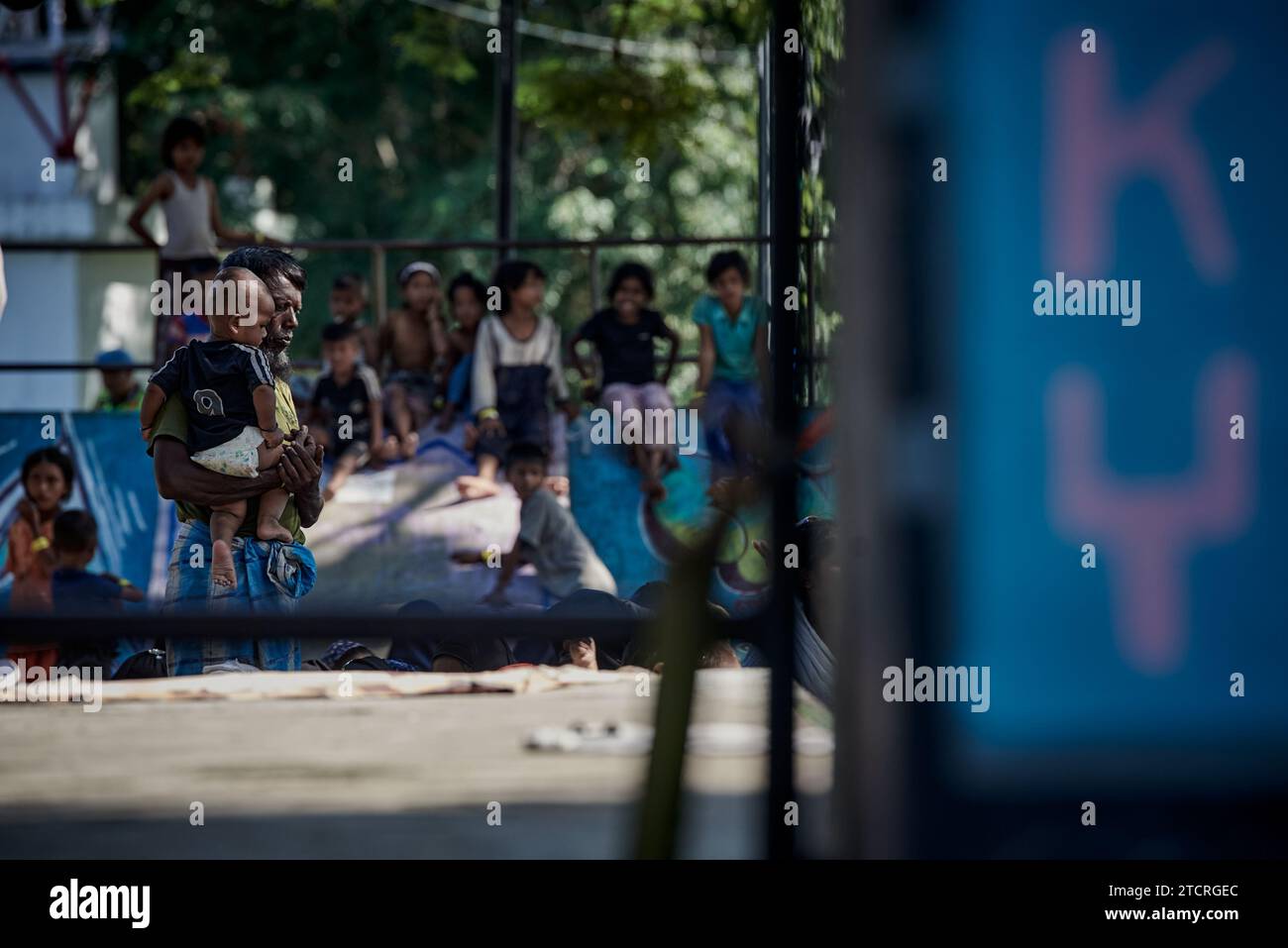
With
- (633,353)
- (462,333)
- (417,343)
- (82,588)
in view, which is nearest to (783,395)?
(82,588)

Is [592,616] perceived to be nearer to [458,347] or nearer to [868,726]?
[868,726]

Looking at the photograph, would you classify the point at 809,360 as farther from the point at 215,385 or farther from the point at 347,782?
the point at 215,385

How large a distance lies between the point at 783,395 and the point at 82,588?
4645 mm

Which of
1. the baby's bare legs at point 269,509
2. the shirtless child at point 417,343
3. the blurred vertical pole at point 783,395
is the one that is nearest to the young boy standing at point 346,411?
the shirtless child at point 417,343

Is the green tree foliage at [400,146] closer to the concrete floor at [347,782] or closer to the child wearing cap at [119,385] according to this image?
the child wearing cap at [119,385]

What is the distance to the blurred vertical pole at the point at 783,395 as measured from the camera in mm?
2123

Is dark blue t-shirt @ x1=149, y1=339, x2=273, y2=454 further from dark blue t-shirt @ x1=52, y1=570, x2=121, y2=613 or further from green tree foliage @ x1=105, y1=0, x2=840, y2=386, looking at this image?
green tree foliage @ x1=105, y1=0, x2=840, y2=386

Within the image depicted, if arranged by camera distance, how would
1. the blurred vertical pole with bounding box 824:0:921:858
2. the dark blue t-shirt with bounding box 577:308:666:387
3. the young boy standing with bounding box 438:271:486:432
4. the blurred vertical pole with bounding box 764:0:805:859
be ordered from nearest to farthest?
the blurred vertical pole with bounding box 764:0:805:859 → the blurred vertical pole with bounding box 824:0:921:858 → the dark blue t-shirt with bounding box 577:308:666:387 → the young boy standing with bounding box 438:271:486:432

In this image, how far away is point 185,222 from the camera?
867cm

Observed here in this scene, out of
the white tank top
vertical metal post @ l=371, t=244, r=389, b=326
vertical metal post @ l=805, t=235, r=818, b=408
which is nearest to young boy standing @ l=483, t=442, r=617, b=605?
vertical metal post @ l=371, t=244, r=389, b=326

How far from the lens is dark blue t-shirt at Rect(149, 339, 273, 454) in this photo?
380 cm

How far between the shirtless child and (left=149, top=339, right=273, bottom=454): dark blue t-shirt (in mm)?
4421
